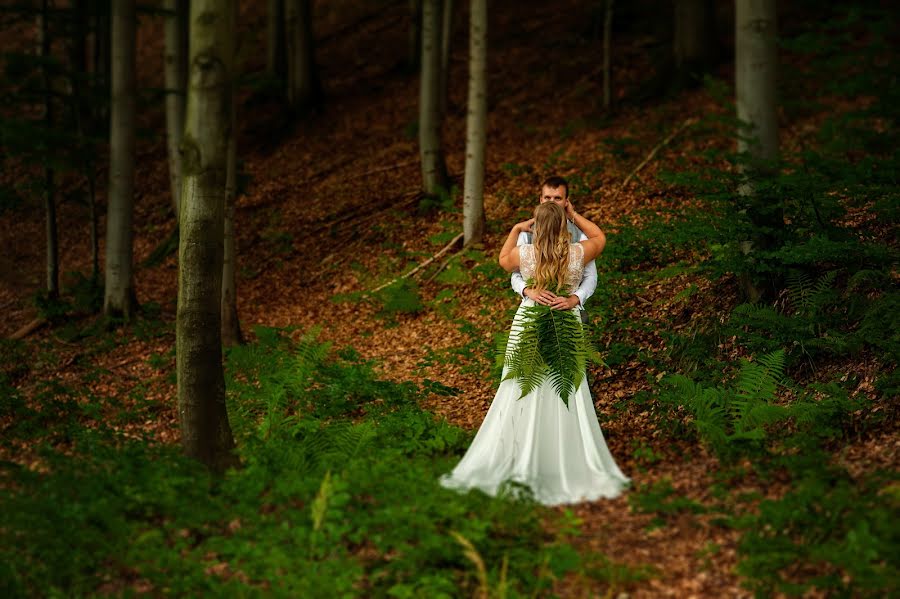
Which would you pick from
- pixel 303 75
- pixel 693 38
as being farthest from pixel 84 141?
pixel 693 38

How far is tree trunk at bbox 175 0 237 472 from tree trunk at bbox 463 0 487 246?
656 centimetres

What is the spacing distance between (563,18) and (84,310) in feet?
54.2

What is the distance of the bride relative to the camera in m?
5.73

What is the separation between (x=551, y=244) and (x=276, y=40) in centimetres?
1747

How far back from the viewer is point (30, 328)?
12750mm

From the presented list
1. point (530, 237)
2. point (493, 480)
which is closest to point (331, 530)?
point (493, 480)

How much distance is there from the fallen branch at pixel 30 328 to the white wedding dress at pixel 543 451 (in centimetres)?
938

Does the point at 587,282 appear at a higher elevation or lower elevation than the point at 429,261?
higher

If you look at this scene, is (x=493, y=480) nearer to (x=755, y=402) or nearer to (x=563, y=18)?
(x=755, y=402)

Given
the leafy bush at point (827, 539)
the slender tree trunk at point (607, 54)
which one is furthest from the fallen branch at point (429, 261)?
the leafy bush at point (827, 539)

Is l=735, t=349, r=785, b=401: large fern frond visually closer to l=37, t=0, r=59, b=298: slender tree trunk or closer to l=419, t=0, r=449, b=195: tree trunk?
l=419, t=0, r=449, b=195: tree trunk

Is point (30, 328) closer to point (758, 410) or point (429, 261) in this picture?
point (429, 261)

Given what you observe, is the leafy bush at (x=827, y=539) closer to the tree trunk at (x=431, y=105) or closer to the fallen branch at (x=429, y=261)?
the fallen branch at (x=429, y=261)

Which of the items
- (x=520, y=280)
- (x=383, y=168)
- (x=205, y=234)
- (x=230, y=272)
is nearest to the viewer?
(x=205, y=234)
